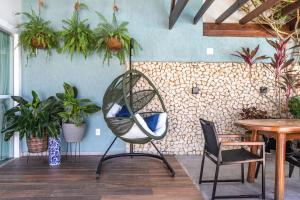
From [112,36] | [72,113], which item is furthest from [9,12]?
[72,113]

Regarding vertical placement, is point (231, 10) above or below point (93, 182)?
above

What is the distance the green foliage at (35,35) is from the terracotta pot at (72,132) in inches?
51.9

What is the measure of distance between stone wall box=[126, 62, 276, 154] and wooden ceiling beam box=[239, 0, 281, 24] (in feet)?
2.46

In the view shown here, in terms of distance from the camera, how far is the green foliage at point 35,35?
447cm

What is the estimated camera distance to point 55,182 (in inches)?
134

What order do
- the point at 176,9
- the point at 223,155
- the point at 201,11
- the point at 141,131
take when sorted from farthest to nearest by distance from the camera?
the point at 201,11, the point at 176,9, the point at 141,131, the point at 223,155

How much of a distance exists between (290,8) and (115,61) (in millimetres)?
2913

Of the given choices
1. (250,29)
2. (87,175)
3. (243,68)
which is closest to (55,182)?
(87,175)

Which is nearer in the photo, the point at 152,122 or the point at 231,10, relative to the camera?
the point at 152,122

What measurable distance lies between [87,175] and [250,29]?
3.55m

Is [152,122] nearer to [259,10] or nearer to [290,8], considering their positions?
[259,10]

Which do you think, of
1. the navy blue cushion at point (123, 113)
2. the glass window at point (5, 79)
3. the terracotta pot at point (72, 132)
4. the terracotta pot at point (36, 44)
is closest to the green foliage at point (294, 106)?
the navy blue cushion at point (123, 113)

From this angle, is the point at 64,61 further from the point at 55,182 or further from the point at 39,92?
the point at 55,182

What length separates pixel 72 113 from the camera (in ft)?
14.5
